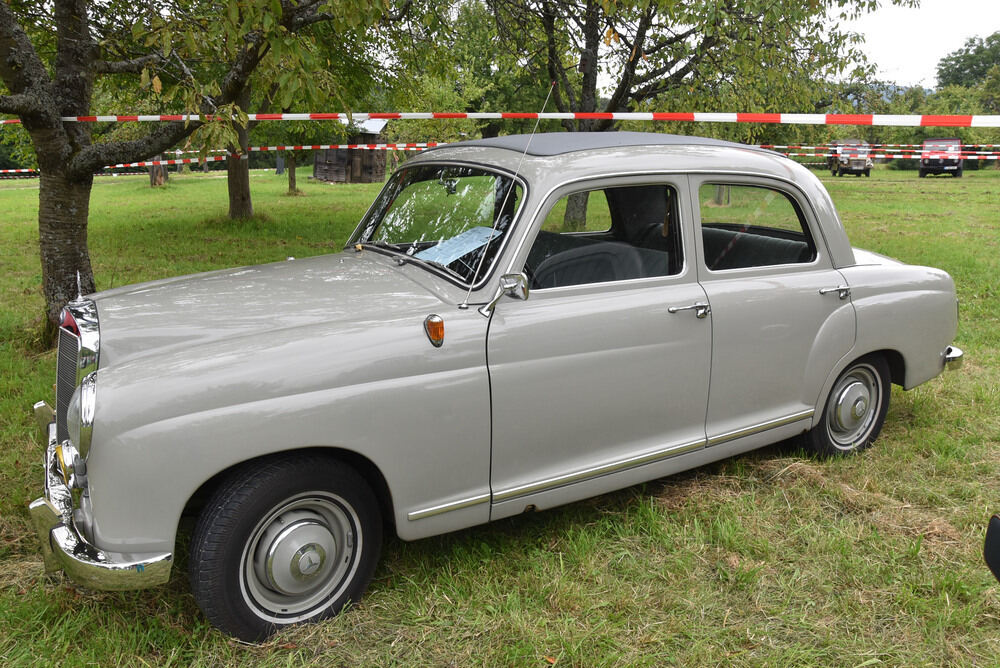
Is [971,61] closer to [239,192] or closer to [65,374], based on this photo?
[239,192]

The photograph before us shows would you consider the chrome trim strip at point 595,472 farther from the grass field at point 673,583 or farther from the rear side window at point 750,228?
the rear side window at point 750,228

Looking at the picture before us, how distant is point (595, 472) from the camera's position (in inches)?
129

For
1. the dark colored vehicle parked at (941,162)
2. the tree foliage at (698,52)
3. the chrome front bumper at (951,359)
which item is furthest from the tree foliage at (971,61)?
the chrome front bumper at (951,359)

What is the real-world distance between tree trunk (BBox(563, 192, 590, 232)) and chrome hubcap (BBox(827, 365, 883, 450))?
1.81 meters

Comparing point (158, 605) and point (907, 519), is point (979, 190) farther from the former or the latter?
point (158, 605)

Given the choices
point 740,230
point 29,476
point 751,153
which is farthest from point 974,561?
point 29,476

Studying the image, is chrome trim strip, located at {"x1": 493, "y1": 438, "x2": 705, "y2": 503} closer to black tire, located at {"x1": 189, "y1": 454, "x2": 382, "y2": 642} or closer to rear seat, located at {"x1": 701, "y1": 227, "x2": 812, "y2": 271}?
black tire, located at {"x1": 189, "y1": 454, "x2": 382, "y2": 642}

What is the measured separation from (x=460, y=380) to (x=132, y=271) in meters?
8.12

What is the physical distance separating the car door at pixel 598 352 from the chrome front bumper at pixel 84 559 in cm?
126

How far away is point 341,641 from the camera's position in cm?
276

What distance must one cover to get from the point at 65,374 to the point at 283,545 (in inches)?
45.4

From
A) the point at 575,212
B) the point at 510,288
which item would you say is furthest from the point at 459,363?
→ the point at 575,212

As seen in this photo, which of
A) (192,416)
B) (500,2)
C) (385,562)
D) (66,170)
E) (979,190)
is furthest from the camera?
(979,190)

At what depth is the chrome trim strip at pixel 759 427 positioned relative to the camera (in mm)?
3668
